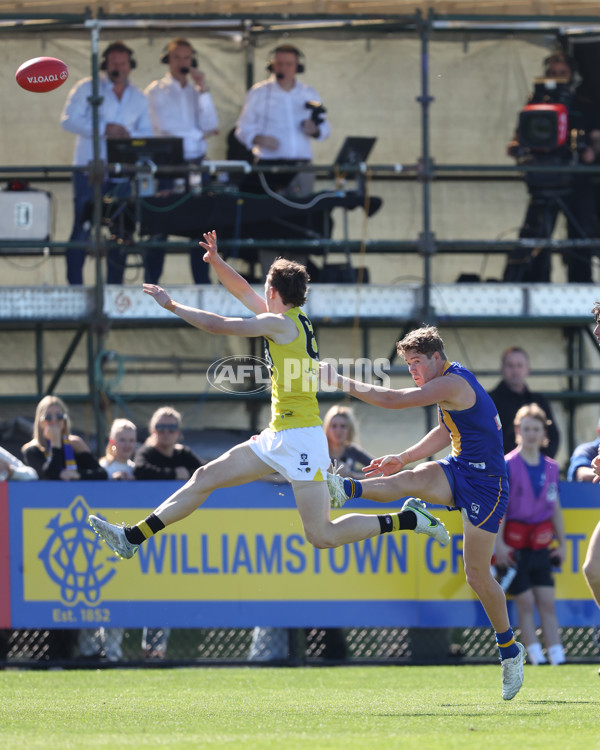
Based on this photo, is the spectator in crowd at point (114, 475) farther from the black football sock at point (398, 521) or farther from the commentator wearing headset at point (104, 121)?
the black football sock at point (398, 521)

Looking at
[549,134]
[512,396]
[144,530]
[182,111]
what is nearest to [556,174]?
[549,134]

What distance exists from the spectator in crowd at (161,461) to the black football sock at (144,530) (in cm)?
265

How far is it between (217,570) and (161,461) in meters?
1.05

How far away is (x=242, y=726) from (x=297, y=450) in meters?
1.80

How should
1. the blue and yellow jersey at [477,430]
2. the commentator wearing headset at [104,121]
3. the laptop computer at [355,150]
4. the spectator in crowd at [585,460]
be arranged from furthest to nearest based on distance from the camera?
the laptop computer at [355,150] < the commentator wearing headset at [104,121] < the spectator in crowd at [585,460] < the blue and yellow jersey at [477,430]

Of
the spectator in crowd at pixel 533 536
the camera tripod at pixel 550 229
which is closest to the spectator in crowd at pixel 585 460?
the spectator in crowd at pixel 533 536

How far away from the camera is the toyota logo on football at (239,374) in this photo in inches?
565

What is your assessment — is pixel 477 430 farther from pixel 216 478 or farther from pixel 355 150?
pixel 355 150

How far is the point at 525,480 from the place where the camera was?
10.4m

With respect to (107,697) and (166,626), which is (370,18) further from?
(107,697)

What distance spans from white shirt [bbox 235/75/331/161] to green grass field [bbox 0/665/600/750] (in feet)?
18.2

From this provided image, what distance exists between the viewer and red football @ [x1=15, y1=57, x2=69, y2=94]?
34.2 feet

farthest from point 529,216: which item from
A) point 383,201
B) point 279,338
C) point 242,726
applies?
point 242,726

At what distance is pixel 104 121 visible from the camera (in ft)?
43.1
